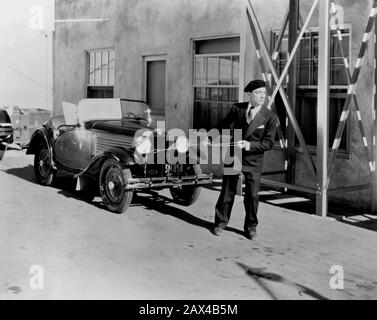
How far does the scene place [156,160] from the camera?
25.6 ft

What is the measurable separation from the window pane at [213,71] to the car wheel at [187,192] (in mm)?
3298

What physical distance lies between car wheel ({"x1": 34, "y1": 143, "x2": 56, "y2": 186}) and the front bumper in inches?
102

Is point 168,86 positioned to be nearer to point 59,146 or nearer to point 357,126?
point 59,146

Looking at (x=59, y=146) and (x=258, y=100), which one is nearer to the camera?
(x=258, y=100)

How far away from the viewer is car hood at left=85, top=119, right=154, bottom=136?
27.4 feet

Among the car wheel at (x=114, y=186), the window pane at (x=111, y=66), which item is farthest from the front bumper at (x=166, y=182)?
the window pane at (x=111, y=66)

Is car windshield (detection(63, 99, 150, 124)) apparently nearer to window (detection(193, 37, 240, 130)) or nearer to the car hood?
the car hood

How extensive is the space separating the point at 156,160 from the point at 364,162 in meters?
2.96

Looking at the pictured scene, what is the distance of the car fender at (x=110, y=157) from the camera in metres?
7.54

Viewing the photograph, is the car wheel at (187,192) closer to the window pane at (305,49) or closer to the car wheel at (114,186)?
the car wheel at (114,186)

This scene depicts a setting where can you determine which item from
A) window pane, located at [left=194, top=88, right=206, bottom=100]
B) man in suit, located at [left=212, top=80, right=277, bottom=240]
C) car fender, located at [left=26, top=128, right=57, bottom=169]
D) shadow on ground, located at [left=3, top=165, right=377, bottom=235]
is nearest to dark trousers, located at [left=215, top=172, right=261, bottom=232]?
man in suit, located at [left=212, top=80, right=277, bottom=240]

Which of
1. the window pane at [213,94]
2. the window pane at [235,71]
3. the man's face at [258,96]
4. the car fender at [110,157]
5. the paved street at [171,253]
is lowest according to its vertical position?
the paved street at [171,253]
